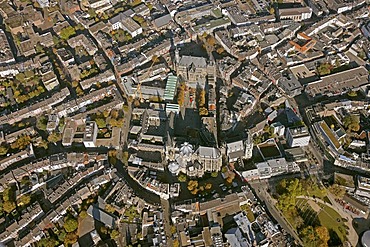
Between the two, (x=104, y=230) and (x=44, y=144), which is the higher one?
(x=44, y=144)

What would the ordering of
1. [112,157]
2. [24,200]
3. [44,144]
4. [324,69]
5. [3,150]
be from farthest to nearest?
[324,69]
[44,144]
[3,150]
[112,157]
[24,200]

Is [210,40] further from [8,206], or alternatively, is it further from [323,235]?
[8,206]

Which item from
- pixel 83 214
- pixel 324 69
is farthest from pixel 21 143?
pixel 324 69

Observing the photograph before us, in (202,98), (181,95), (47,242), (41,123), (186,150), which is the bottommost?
(47,242)

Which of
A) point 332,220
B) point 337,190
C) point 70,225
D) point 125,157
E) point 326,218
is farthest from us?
point 125,157

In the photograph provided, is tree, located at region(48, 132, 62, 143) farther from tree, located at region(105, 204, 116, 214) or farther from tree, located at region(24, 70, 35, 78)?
tree, located at region(105, 204, 116, 214)

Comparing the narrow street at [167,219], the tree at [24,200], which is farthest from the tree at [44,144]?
the narrow street at [167,219]

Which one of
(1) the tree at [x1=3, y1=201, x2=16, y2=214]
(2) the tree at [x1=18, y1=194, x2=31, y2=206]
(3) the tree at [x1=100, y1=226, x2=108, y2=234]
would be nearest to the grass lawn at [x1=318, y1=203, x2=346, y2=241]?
(3) the tree at [x1=100, y1=226, x2=108, y2=234]
